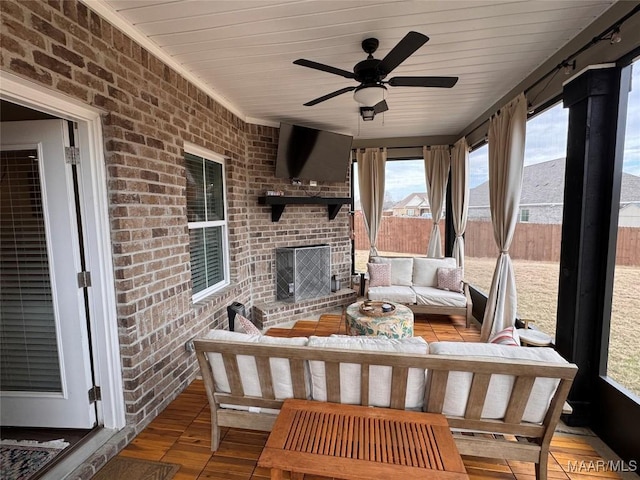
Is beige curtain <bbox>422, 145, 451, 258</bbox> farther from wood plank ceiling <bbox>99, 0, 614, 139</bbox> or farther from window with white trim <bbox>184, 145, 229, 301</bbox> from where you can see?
window with white trim <bbox>184, 145, 229, 301</bbox>

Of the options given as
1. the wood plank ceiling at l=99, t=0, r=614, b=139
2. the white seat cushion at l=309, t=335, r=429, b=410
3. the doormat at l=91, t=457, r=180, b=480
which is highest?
the wood plank ceiling at l=99, t=0, r=614, b=139

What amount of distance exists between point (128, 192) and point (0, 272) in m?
0.95

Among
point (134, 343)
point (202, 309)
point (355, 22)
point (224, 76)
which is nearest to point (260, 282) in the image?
point (202, 309)

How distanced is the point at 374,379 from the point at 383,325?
50.3 inches

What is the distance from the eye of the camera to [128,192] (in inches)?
76.7

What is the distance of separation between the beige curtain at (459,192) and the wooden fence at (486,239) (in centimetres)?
16

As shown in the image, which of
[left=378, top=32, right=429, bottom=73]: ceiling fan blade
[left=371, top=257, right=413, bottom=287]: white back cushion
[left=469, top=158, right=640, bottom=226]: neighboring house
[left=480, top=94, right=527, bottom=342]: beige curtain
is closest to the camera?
[left=378, top=32, right=429, bottom=73]: ceiling fan blade

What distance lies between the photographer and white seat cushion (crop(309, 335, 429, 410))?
154 centimetres

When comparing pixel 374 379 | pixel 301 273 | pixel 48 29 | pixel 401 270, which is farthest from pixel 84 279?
pixel 401 270

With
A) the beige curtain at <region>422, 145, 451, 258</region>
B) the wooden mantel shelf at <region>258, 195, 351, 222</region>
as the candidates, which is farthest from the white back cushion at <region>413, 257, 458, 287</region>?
the wooden mantel shelf at <region>258, 195, 351, 222</region>

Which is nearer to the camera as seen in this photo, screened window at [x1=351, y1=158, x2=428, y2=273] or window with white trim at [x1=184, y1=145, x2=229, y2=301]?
window with white trim at [x1=184, y1=145, x2=229, y2=301]

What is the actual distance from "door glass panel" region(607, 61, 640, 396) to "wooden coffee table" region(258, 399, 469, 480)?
1515 mm

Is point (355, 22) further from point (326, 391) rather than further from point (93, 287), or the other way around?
point (93, 287)

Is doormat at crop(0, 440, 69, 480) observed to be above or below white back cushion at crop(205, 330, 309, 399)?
below
